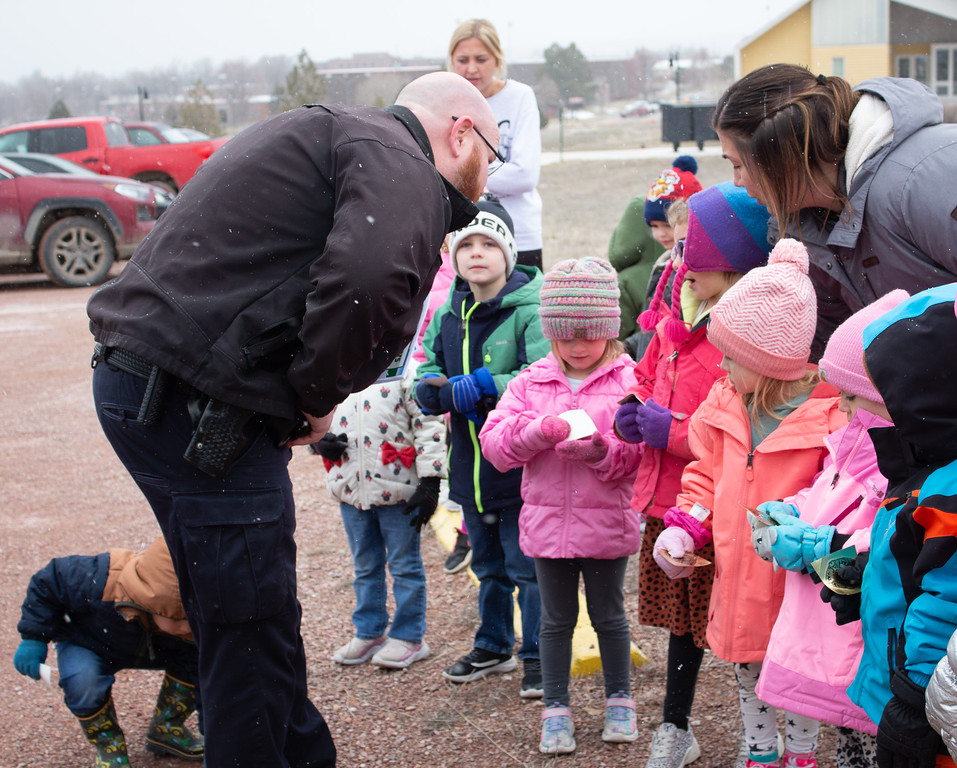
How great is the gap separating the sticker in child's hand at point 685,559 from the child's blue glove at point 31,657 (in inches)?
78.4

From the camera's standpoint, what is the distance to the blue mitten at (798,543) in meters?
2.41

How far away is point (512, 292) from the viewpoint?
12.7 feet

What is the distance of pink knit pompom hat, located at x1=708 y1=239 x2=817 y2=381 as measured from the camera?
9.04 ft

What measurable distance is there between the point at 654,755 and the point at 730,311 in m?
1.43

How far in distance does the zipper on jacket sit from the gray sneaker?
109 cm

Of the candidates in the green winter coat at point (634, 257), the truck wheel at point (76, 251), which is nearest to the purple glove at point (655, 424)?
the green winter coat at point (634, 257)

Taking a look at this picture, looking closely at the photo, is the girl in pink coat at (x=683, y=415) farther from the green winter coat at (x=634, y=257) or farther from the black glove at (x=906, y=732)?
the green winter coat at (x=634, y=257)

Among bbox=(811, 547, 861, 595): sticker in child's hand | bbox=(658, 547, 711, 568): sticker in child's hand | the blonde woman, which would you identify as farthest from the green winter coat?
bbox=(811, 547, 861, 595): sticker in child's hand

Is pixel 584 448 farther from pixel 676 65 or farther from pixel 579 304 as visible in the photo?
pixel 676 65

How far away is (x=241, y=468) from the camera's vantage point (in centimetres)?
248

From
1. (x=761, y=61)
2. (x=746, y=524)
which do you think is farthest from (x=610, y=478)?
(x=761, y=61)

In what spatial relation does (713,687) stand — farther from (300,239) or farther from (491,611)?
(300,239)

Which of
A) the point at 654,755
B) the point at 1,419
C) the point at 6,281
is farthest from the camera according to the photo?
the point at 6,281

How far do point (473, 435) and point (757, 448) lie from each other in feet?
4.33
